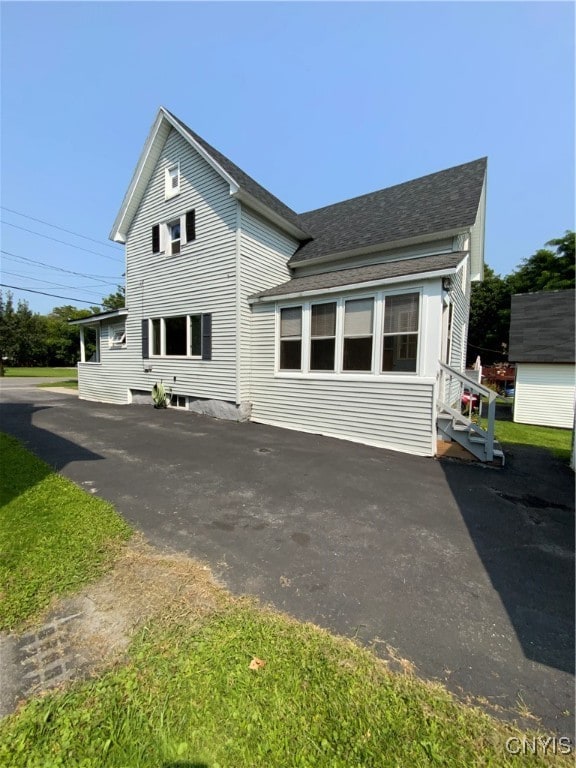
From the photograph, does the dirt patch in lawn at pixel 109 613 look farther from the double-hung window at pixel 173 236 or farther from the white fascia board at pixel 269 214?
the double-hung window at pixel 173 236

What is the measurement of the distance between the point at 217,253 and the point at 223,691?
1007 centimetres

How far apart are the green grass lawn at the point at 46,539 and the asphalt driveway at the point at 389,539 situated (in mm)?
354

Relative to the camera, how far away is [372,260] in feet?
31.2

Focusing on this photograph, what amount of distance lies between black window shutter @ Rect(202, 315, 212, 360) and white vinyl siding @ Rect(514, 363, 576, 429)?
13.9 m

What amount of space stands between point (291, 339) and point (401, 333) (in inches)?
120

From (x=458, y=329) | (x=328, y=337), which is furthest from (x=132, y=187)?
(x=458, y=329)

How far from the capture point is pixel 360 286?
732 centimetres

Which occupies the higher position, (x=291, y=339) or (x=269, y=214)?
(x=269, y=214)

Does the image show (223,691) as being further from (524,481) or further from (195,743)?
(524,481)

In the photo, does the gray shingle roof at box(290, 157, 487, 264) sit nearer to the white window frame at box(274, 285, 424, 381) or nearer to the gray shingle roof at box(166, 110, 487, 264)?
the gray shingle roof at box(166, 110, 487, 264)

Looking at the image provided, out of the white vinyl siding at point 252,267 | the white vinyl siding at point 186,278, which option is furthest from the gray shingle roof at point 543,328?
the white vinyl siding at point 186,278

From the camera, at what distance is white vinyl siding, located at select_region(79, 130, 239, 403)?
31.6ft

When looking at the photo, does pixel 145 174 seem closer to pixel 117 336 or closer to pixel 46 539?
pixel 117 336

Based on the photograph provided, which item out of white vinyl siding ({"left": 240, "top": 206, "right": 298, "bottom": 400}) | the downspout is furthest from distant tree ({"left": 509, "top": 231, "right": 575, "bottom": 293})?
the downspout
